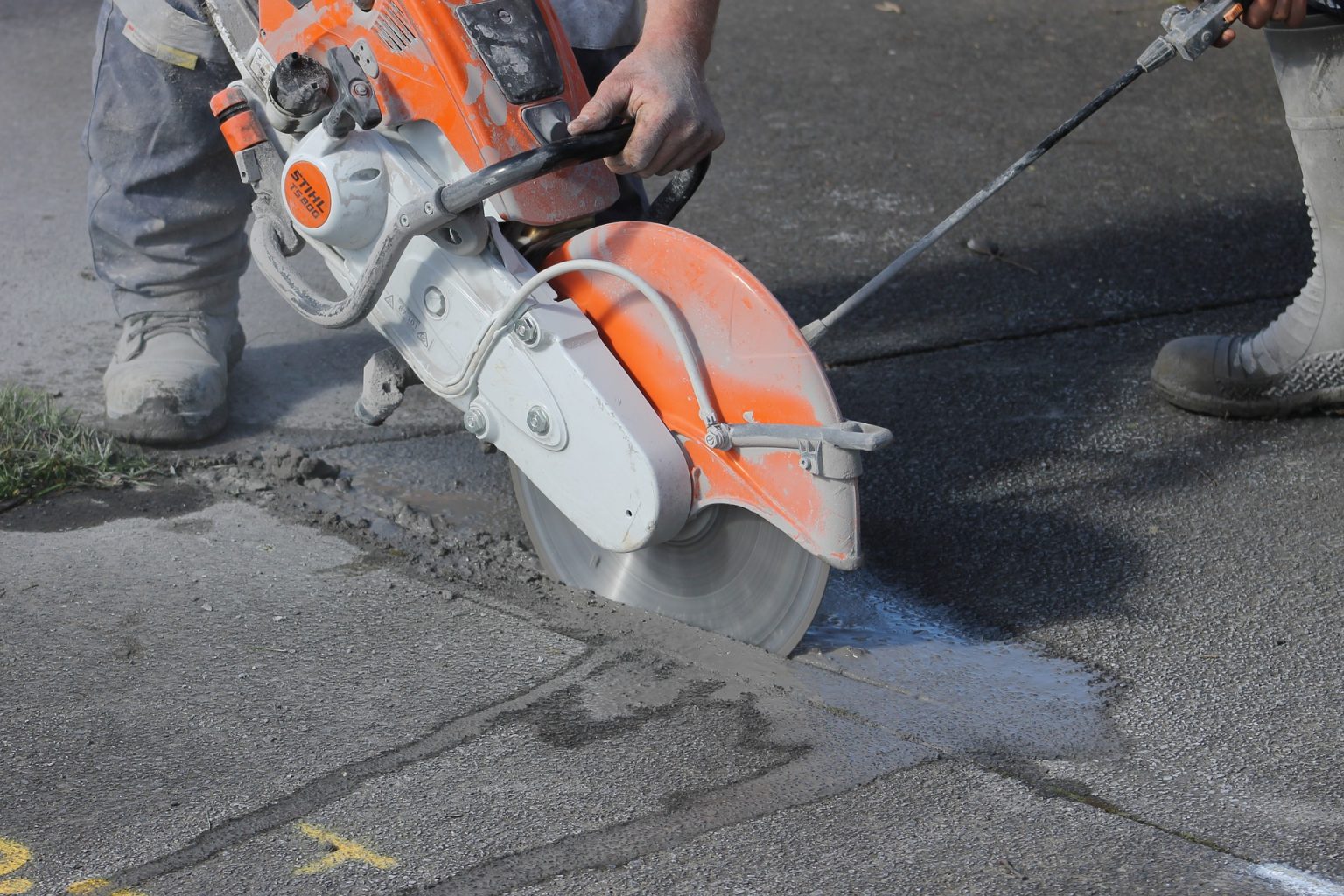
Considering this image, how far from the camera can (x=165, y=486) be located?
9.29 ft

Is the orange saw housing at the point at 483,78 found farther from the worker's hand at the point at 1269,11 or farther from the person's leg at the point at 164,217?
the worker's hand at the point at 1269,11

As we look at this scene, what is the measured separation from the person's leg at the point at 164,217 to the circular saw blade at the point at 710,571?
952 mm

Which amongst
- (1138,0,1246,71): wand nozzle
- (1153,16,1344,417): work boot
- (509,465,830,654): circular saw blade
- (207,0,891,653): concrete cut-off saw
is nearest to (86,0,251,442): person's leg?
(207,0,891,653): concrete cut-off saw

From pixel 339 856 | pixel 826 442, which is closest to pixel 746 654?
pixel 826 442

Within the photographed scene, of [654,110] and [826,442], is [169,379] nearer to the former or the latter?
[654,110]

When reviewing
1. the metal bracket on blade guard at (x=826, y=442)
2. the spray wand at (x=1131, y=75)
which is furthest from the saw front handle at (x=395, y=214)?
the metal bracket on blade guard at (x=826, y=442)

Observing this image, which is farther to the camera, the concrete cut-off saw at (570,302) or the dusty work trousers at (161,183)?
the dusty work trousers at (161,183)

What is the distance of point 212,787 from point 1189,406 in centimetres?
224

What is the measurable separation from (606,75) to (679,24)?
52 centimetres

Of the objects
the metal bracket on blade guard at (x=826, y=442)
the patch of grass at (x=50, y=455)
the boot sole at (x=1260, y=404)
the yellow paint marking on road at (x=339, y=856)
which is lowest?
the patch of grass at (x=50, y=455)

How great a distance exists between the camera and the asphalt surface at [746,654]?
1.78 meters

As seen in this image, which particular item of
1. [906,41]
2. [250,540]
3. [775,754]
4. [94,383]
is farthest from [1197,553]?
[906,41]

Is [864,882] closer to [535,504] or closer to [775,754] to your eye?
[775,754]

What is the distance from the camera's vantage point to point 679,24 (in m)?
2.18
